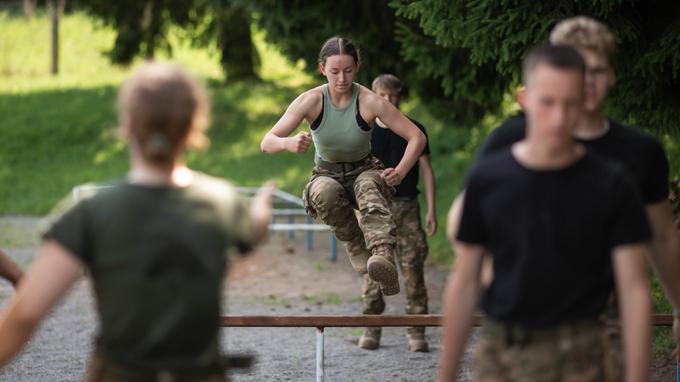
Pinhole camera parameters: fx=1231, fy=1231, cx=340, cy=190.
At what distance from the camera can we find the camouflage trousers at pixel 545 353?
378cm

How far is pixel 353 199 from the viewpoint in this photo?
8086mm

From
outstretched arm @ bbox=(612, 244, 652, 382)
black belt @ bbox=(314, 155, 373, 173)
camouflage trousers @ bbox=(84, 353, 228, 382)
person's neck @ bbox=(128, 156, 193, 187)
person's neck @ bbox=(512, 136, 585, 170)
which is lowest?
camouflage trousers @ bbox=(84, 353, 228, 382)

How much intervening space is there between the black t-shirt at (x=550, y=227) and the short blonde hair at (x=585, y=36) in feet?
2.11

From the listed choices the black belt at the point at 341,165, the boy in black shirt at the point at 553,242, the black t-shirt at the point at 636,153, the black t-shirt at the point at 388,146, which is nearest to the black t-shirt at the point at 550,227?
the boy in black shirt at the point at 553,242

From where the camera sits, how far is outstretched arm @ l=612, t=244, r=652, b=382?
3754 mm

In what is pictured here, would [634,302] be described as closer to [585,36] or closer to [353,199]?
[585,36]

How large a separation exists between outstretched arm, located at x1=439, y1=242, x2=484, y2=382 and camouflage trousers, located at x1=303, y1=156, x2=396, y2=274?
389 centimetres

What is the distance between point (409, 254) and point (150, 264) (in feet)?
22.6

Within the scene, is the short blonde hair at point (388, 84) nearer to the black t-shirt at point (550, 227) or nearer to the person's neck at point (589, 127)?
the person's neck at point (589, 127)

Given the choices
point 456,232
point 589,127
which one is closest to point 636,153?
point 589,127

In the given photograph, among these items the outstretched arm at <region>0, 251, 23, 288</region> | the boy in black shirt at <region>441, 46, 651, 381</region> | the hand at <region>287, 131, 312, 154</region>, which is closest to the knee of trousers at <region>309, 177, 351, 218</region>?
the hand at <region>287, 131, 312, 154</region>

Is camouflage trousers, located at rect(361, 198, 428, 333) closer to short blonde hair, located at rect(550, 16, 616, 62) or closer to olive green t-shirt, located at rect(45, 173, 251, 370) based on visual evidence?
short blonde hair, located at rect(550, 16, 616, 62)

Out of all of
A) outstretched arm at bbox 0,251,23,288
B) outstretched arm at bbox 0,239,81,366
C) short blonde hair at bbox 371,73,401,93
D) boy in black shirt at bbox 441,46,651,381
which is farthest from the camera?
short blonde hair at bbox 371,73,401,93

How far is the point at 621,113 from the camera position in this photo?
976cm
